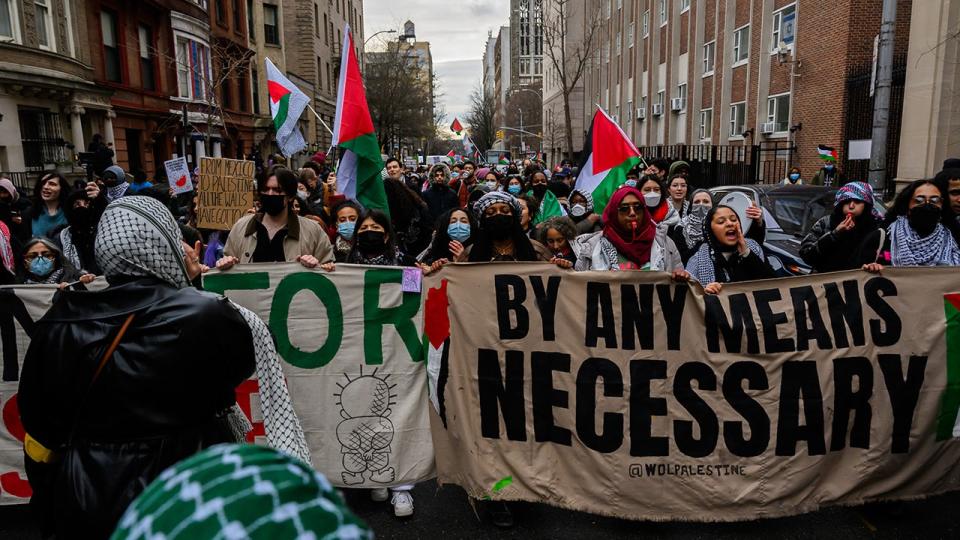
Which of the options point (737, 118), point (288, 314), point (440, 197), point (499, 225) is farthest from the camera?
point (737, 118)

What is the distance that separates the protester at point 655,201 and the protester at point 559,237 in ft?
3.06

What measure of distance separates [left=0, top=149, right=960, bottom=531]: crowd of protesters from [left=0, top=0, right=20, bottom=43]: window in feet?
28.7

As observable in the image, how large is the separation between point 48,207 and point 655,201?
578 cm

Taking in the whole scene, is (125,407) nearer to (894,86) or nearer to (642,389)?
(642,389)

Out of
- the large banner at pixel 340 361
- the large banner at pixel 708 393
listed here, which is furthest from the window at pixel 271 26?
the large banner at pixel 708 393

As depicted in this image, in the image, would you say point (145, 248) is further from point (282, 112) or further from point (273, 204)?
point (282, 112)

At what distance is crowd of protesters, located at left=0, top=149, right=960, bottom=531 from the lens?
201 cm

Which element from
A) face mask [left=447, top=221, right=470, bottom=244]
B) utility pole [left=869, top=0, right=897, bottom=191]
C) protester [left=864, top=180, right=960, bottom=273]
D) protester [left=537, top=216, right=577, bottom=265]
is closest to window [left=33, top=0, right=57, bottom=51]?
face mask [left=447, top=221, right=470, bottom=244]

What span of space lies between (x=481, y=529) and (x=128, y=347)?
2566mm

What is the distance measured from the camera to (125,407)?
197 cm

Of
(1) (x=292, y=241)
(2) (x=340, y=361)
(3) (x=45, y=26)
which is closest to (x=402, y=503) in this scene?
(2) (x=340, y=361)

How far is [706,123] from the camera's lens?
2809 cm

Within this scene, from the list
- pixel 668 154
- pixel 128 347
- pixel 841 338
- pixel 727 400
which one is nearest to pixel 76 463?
pixel 128 347

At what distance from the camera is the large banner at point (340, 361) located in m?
4.15
